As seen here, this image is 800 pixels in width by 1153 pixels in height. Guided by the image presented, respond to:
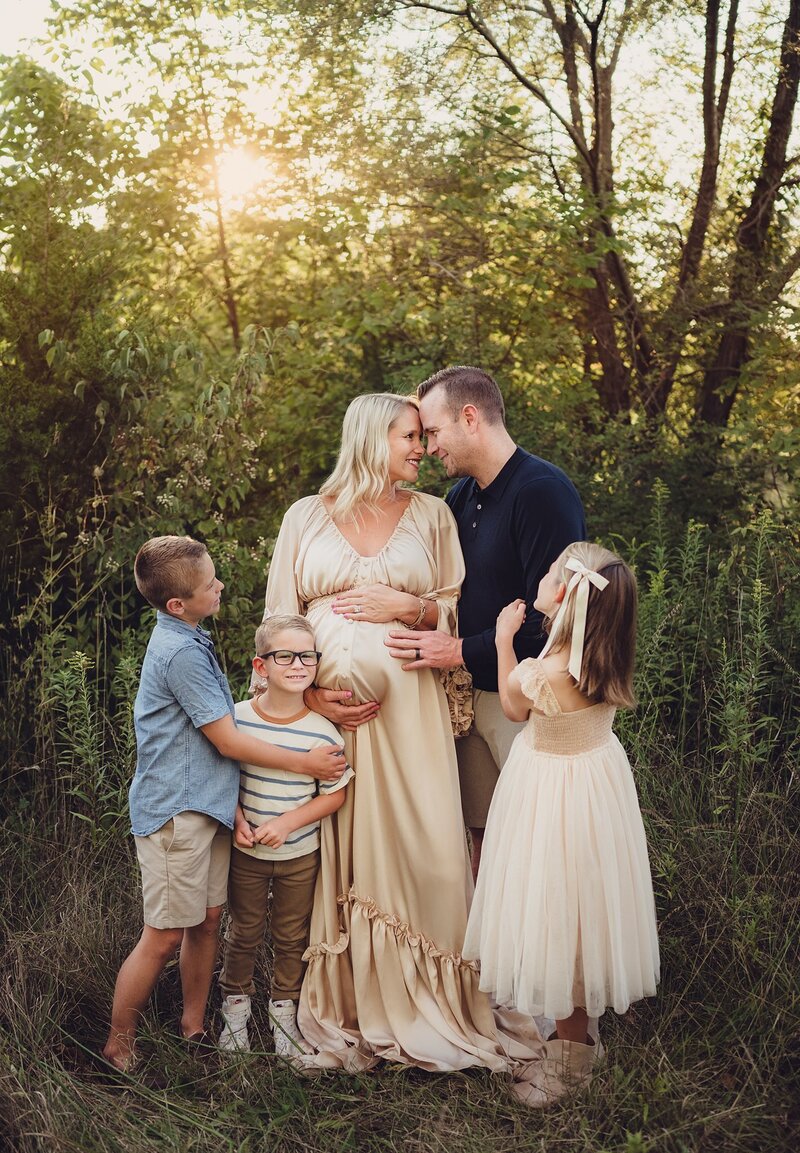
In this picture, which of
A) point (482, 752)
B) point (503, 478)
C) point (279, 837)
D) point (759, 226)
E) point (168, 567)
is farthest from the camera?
point (759, 226)

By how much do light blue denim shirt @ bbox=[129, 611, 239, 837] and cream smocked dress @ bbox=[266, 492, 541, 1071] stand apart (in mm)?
371

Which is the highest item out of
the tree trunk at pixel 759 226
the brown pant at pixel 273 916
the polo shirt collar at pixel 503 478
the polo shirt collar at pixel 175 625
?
the tree trunk at pixel 759 226

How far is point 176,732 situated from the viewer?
302cm

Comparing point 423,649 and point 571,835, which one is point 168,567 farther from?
point 571,835

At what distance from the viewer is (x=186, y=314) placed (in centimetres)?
783

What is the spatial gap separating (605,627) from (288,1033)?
5.23 ft

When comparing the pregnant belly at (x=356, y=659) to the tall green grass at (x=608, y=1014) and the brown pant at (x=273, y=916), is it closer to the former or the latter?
the brown pant at (x=273, y=916)

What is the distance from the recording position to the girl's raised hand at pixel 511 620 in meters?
3.00

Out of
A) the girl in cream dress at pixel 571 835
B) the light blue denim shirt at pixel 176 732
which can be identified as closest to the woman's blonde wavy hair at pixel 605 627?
the girl in cream dress at pixel 571 835

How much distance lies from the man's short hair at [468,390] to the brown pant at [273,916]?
1.48m

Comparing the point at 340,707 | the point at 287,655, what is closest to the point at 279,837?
the point at 340,707

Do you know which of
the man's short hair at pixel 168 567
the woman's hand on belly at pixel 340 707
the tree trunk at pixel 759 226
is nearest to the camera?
the man's short hair at pixel 168 567

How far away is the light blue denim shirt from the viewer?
2975 millimetres

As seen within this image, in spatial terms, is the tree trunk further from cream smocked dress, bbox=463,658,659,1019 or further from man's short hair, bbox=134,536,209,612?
man's short hair, bbox=134,536,209,612
